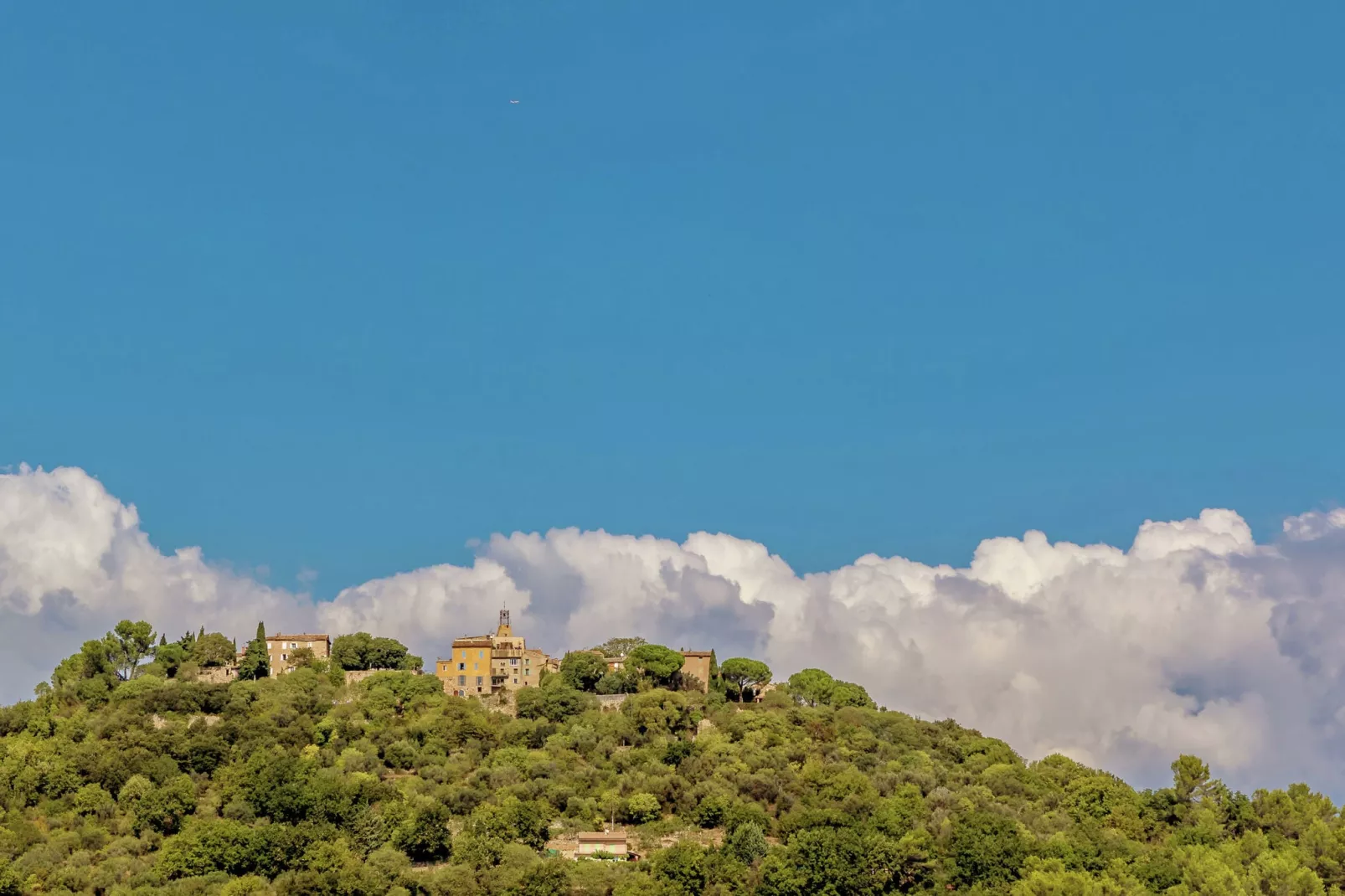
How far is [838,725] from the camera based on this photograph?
347 feet

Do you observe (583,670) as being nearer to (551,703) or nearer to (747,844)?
(551,703)

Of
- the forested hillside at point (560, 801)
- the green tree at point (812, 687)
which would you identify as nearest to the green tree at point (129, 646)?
the forested hillside at point (560, 801)

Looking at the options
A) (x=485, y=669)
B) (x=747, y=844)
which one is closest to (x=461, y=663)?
(x=485, y=669)

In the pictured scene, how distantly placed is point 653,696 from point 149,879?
130ft

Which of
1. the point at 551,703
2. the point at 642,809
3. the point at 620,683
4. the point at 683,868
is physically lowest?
Result: the point at 683,868

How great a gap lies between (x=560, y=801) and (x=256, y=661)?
35.0 m

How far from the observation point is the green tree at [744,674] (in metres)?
117

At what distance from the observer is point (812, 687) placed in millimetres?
116062

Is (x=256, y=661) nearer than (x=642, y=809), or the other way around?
(x=642, y=809)

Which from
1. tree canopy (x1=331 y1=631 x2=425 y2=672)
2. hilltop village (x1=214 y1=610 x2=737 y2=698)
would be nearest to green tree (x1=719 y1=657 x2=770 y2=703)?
hilltop village (x1=214 y1=610 x2=737 y2=698)

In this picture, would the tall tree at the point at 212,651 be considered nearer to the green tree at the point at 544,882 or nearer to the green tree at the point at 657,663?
the green tree at the point at 657,663

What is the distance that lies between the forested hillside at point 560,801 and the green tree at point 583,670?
0.28 meters

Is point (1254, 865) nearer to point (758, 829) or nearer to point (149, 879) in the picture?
point (758, 829)

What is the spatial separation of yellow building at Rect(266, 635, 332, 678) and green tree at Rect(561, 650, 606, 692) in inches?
769
